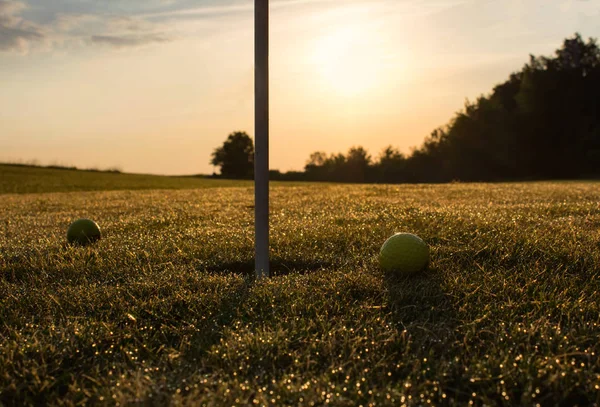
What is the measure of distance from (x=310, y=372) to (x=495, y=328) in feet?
3.22

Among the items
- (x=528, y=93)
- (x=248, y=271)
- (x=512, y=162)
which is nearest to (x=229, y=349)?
(x=248, y=271)

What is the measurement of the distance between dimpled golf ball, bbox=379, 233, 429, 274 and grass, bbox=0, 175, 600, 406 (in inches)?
3.9

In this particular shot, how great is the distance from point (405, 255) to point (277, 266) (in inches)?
40.6

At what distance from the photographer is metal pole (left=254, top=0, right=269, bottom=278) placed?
296 cm

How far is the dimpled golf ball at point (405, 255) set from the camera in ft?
10.4

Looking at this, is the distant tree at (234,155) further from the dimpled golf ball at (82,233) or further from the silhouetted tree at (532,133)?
the dimpled golf ball at (82,233)

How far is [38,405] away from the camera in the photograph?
1.90 meters

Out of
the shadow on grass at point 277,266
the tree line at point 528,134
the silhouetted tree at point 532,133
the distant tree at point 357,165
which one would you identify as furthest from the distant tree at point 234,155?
the shadow on grass at point 277,266

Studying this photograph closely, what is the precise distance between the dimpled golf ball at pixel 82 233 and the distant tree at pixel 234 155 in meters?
65.7

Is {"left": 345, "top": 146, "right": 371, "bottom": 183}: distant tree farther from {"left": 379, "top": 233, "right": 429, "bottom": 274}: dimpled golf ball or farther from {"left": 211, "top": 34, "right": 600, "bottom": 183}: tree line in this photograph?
{"left": 379, "top": 233, "right": 429, "bottom": 274}: dimpled golf ball

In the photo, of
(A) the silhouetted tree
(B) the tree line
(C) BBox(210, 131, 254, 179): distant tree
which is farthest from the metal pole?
(C) BBox(210, 131, 254, 179): distant tree

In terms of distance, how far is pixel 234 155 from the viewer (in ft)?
235

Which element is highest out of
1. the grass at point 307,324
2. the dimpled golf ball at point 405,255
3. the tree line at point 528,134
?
the tree line at point 528,134

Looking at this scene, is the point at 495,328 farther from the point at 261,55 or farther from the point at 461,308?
the point at 261,55
